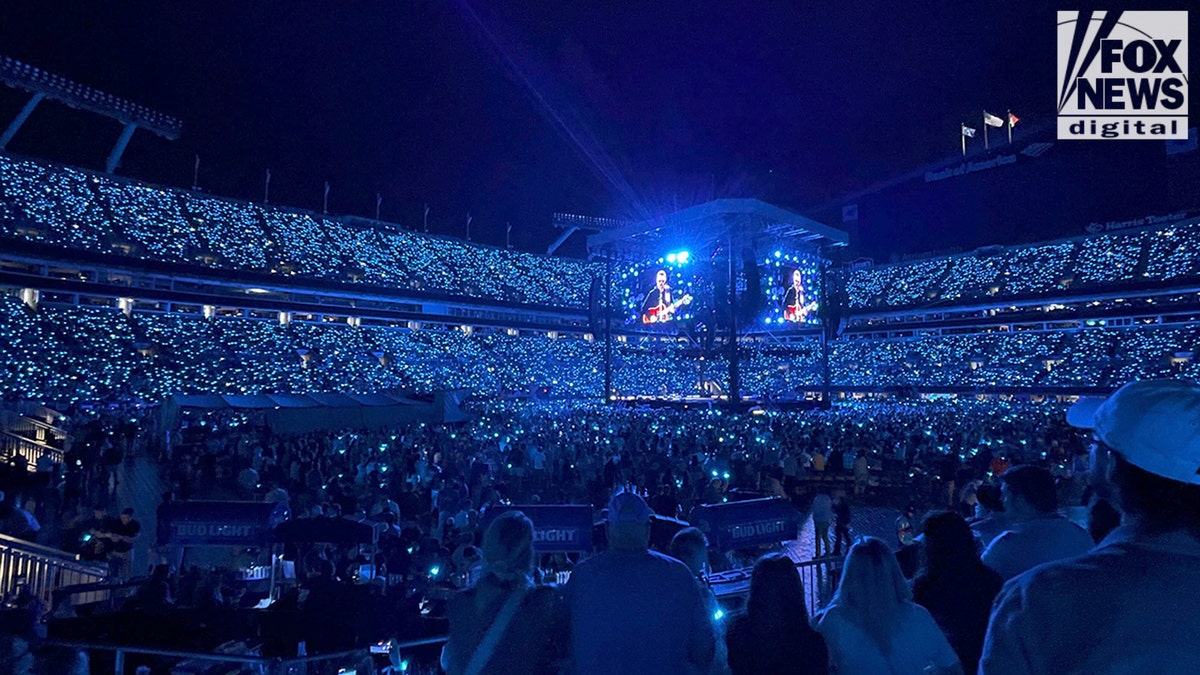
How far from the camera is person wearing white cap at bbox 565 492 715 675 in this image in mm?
2527

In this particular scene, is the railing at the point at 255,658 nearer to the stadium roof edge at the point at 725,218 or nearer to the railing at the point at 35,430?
the railing at the point at 35,430

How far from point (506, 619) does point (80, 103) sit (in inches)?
2059

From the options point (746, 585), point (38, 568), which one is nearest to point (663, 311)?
point (746, 585)

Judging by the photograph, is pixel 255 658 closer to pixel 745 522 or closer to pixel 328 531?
pixel 328 531

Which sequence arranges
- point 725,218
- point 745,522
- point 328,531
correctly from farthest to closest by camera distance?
point 725,218
point 745,522
point 328,531

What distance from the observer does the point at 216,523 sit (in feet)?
26.9

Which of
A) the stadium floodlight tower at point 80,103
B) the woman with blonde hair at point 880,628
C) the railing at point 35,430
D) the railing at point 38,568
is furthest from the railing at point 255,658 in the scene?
the stadium floodlight tower at point 80,103

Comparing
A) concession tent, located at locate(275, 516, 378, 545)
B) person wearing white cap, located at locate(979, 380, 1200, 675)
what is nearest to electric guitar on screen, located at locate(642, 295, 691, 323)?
concession tent, located at locate(275, 516, 378, 545)

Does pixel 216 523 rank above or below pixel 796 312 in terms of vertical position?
below

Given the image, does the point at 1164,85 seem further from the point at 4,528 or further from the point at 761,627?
the point at 4,528

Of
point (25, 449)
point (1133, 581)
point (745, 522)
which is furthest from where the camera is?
point (25, 449)

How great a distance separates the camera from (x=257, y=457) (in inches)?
670

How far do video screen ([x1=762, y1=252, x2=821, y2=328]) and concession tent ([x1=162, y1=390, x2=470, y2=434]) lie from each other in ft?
60.0

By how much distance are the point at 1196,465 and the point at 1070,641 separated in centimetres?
41
